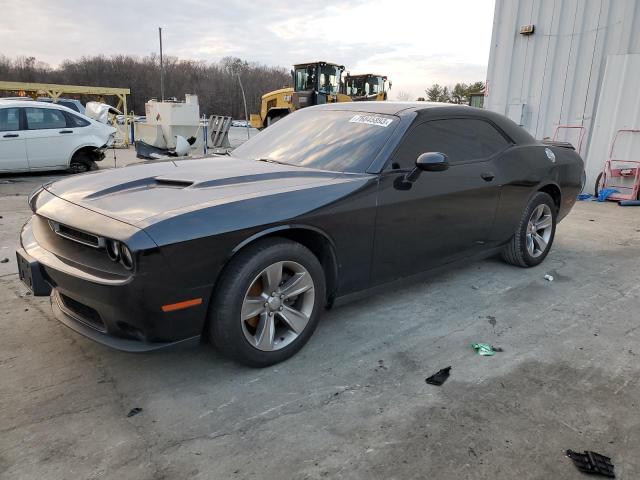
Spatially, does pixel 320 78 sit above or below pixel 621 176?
above

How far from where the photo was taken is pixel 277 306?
2.78 metres

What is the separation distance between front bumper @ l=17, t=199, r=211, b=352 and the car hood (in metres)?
0.13

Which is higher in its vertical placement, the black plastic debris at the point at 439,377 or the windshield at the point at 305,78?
the windshield at the point at 305,78

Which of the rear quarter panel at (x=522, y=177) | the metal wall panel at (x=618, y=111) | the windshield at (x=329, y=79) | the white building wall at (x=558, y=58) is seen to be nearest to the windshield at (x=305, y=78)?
the windshield at (x=329, y=79)

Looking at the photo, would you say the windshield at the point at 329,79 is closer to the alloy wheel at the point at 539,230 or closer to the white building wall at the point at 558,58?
the white building wall at the point at 558,58

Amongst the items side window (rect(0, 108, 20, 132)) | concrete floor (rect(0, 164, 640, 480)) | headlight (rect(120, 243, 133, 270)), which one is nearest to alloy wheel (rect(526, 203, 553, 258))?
concrete floor (rect(0, 164, 640, 480))

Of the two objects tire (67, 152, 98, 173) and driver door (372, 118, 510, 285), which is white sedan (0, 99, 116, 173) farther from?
driver door (372, 118, 510, 285)

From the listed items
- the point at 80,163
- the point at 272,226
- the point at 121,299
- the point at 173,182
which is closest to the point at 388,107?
the point at 272,226

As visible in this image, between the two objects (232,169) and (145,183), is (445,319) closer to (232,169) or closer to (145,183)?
(232,169)

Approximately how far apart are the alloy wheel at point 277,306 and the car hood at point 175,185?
18.5 inches

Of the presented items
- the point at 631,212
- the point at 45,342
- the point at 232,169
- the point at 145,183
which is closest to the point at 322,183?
the point at 232,169

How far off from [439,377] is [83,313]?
1.99 metres

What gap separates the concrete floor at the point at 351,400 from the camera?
210cm

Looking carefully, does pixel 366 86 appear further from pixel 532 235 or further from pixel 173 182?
pixel 173 182
